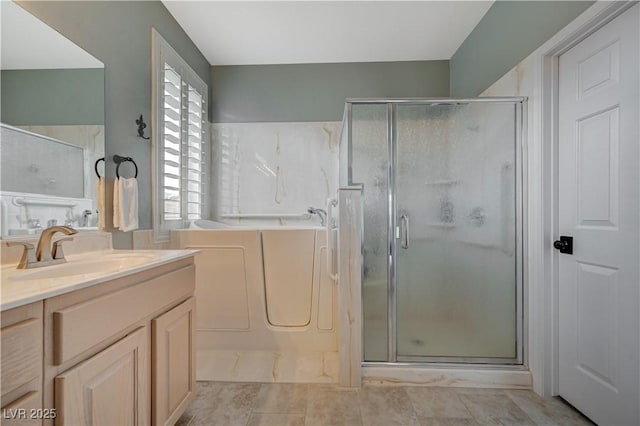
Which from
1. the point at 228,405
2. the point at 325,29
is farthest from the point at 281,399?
the point at 325,29

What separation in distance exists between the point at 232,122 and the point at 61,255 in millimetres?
2286

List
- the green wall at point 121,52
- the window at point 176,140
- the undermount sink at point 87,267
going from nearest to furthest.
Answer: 1. the undermount sink at point 87,267
2. the green wall at point 121,52
3. the window at point 176,140

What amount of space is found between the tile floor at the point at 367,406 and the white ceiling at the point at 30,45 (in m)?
A: 1.77

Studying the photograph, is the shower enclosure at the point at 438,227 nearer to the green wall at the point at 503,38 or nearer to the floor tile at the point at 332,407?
the floor tile at the point at 332,407

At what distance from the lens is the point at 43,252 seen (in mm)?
1189

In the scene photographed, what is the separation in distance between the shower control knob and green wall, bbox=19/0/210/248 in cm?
248

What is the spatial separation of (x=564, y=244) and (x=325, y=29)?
231cm

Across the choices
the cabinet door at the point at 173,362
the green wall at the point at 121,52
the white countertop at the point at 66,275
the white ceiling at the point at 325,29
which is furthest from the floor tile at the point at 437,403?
the white ceiling at the point at 325,29

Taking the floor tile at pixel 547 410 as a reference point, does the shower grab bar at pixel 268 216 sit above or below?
above

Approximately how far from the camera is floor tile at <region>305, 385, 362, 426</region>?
1.60 metres

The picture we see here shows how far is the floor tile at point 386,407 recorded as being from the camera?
161 cm

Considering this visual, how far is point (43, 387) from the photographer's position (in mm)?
774

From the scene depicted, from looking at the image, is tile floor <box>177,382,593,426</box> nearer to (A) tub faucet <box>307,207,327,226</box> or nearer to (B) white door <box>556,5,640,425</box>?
(B) white door <box>556,5,640,425</box>

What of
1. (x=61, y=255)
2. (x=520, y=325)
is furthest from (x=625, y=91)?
(x=61, y=255)
